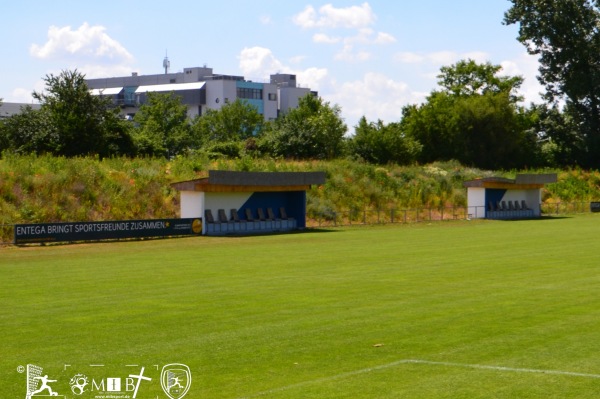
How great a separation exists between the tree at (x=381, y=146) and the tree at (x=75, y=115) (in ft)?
109

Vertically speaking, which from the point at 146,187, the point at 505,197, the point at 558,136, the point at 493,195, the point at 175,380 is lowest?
the point at 175,380

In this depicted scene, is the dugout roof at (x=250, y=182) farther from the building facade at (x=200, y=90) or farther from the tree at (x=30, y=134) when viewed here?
the building facade at (x=200, y=90)

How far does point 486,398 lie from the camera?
11.4m

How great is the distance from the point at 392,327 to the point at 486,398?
562 cm

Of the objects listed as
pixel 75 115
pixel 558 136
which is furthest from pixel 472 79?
pixel 75 115

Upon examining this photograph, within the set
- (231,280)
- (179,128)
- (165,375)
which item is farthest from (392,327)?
(179,128)

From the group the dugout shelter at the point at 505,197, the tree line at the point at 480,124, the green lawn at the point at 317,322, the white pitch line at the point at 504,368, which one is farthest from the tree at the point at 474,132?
the white pitch line at the point at 504,368

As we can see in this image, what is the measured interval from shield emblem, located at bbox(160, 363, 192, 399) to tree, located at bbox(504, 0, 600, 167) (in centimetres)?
9326

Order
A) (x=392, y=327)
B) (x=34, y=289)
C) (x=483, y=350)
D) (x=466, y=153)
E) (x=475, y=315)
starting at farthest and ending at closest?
1. (x=466, y=153)
2. (x=34, y=289)
3. (x=475, y=315)
4. (x=392, y=327)
5. (x=483, y=350)

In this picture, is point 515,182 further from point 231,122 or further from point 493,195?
point 231,122

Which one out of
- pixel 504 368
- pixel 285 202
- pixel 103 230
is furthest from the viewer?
pixel 285 202

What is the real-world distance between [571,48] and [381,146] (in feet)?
83.8

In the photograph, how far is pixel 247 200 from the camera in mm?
52906

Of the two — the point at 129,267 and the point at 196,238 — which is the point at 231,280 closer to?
the point at 129,267
